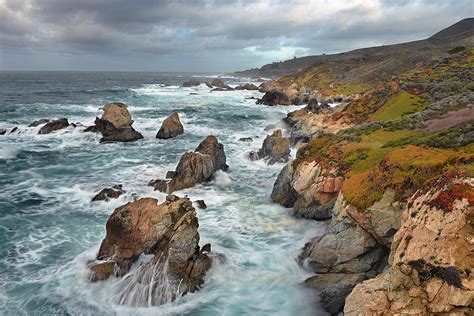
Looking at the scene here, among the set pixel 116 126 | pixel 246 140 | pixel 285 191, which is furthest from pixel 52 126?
pixel 285 191

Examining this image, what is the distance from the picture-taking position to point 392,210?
1767 cm

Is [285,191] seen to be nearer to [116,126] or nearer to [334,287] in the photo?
[334,287]

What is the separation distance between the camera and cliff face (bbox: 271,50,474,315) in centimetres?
1158

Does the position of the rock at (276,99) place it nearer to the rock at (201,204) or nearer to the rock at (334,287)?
the rock at (201,204)

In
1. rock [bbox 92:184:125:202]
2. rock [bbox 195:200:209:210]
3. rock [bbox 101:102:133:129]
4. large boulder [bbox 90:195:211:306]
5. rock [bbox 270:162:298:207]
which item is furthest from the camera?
rock [bbox 101:102:133:129]

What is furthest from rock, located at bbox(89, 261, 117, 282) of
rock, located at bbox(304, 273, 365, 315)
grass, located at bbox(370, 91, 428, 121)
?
grass, located at bbox(370, 91, 428, 121)

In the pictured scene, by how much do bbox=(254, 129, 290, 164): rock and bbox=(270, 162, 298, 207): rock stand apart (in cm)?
1099

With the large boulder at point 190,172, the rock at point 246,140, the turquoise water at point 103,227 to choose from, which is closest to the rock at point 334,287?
the turquoise water at point 103,227

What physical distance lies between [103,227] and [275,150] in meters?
22.0

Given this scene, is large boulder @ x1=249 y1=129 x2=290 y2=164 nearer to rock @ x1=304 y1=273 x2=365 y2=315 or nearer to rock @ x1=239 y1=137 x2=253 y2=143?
rock @ x1=239 y1=137 x2=253 y2=143

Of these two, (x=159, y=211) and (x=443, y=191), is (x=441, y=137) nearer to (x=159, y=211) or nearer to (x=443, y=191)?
(x=443, y=191)

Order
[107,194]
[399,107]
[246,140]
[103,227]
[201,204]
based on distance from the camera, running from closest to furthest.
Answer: [103,227] < [201,204] < [107,194] < [399,107] < [246,140]

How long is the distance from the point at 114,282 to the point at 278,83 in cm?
13910

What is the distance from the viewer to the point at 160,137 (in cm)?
5553
